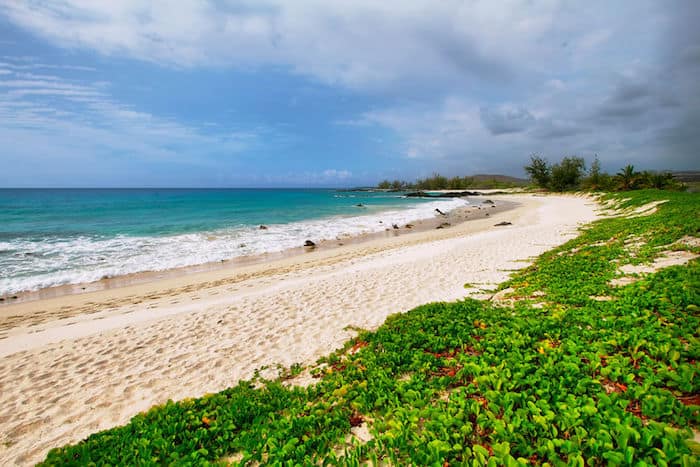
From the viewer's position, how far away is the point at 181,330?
7.35 meters

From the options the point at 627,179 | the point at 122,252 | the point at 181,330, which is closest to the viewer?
the point at 181,330

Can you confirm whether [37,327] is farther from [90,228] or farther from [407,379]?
[90,228]

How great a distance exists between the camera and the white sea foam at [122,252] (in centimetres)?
1326

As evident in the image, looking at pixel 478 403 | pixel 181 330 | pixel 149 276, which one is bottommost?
pixel 149 276

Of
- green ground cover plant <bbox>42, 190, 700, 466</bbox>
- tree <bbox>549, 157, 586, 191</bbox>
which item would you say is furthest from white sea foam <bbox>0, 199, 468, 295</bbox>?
tree <bbox>549, 157, 586, 191</bbox>

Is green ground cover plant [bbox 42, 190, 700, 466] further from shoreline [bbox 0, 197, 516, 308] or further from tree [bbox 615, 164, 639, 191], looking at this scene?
tree [bbox 615, 164, 639, 191]

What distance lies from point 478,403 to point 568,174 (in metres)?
80.6

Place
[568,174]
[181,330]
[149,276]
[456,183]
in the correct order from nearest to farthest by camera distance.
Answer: [181,330], [149,276], [568,174], [456,183]

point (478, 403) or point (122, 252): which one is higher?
point (478, 403)

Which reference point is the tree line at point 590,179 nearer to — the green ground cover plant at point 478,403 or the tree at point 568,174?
the tree at point 568,174

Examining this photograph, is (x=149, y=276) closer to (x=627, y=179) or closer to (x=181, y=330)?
(x=181, y=330)

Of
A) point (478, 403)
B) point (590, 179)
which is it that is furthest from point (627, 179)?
point (478, 403)

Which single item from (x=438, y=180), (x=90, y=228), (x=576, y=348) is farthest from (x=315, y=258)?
(x=438, y=180)

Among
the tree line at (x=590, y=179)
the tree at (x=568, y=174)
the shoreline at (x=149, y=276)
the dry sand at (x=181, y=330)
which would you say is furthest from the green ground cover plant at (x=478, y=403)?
the tree at (x=568, y=174)
